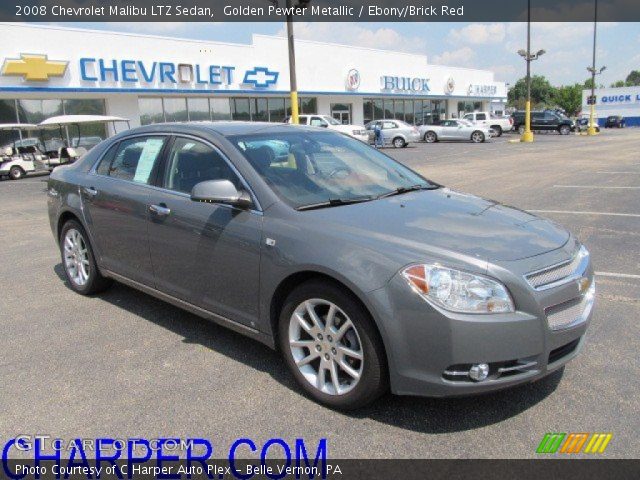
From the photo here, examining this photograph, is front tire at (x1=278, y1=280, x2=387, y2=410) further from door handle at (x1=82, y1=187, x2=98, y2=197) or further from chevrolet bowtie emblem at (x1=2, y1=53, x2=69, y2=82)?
chevrolet bowtie emblem at (x1=2, y1=53, x2=69, y2=82)

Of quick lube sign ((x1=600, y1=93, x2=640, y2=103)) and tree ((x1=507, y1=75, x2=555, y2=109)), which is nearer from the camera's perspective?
quick lube sign ((x1=600, y1=93, x2=640, y2=103))

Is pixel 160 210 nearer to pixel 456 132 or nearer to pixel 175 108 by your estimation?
pixel 175 108

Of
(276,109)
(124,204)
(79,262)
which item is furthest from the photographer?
(276,109)

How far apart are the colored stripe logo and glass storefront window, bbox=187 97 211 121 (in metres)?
27.8

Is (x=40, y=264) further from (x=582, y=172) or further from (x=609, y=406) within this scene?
(x=582, y=172)

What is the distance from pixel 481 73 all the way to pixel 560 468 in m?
53.9

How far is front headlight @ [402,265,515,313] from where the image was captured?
2.78 m

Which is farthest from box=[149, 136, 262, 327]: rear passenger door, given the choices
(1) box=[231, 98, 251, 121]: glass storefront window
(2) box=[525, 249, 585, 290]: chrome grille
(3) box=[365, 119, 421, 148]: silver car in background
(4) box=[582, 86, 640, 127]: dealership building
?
(4) box=[582, 86, 640, 127]: dealership building

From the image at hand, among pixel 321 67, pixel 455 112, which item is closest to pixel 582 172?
pixel 321 67

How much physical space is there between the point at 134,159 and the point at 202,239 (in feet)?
4.50

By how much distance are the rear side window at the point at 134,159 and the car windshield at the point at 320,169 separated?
2.84ft

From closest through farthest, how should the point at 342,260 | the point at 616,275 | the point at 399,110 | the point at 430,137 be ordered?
the point at 342,260, the point at 616,275, the point at 430,137, the point at 399,110

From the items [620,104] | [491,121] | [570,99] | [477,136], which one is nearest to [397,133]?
[477,136]

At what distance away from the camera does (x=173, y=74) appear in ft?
86.8
